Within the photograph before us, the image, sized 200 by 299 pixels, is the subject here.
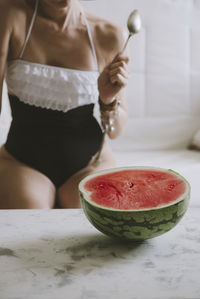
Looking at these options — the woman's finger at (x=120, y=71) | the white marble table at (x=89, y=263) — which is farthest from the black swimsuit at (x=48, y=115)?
the white marble table at (x=89, y=263)

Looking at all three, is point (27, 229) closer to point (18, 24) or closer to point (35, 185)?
point (35, 185)

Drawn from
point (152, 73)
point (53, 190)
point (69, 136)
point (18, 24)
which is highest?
point (18, 24)

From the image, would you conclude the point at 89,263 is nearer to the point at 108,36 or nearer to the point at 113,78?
the point at 113,78

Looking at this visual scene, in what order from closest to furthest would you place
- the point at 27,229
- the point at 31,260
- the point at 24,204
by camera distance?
the point at 31,260, the point at 27,229, the point at 24,204

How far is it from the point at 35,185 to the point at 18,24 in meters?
0.54

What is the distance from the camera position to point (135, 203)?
0.60 metres

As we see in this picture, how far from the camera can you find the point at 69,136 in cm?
127

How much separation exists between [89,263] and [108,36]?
0.96 m

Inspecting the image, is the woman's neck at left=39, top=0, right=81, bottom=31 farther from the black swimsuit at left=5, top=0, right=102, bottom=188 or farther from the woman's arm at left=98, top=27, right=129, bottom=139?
the woman's arm at left=98, top=27, right=129, bottom=139

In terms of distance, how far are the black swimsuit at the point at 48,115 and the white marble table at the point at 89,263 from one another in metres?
0.48

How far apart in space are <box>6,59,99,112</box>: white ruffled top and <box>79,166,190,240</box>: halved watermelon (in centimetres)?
60

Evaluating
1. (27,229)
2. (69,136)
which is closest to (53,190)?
(69,136)

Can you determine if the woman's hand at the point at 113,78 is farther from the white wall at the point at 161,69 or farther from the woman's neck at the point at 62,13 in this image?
the white wall at the point at 161,69

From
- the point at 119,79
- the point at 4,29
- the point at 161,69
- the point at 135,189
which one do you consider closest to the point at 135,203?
the point at 135,189
